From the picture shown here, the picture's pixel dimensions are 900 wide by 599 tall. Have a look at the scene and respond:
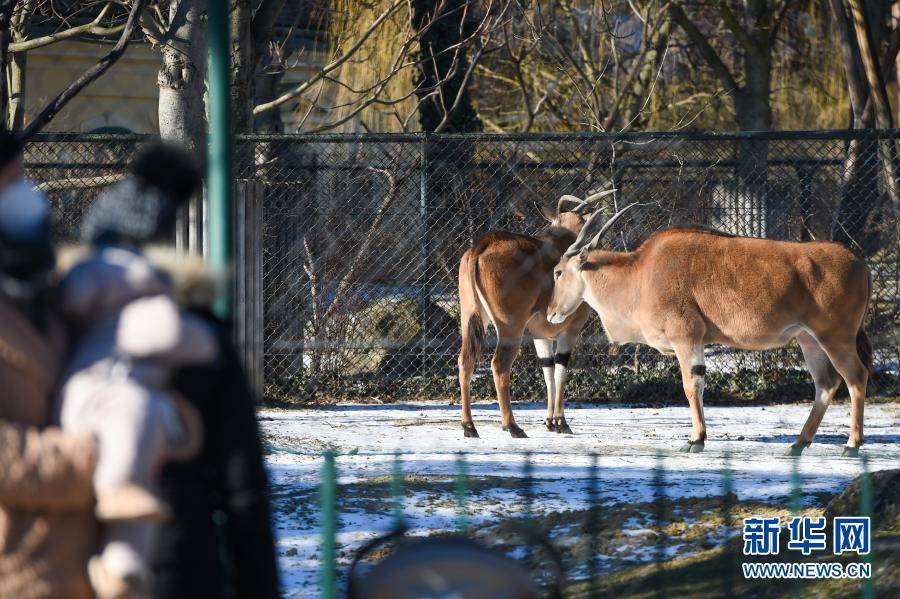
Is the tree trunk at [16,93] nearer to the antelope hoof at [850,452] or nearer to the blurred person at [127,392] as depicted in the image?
the antelope hoof at [850,452]

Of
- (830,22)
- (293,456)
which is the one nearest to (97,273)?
(293,456)

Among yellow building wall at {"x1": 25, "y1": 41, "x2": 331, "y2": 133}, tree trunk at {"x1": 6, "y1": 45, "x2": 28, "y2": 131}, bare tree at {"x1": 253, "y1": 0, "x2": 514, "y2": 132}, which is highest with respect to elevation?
yellow building wall at {"x1": 25, "y1": 41, "x2": 331, "y2": 133}

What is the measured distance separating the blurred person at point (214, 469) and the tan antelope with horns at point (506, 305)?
20.5 feet

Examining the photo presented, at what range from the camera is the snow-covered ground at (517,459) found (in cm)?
589

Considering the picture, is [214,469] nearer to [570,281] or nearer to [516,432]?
[516,432]

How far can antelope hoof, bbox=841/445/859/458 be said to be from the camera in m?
7.77

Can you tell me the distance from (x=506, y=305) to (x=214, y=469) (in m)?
6.57

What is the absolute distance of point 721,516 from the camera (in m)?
5.75

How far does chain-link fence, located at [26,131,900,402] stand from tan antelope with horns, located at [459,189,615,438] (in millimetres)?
1046

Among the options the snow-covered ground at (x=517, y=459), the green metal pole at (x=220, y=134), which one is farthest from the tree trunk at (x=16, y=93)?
the green metal pole at (x=220, y=134)

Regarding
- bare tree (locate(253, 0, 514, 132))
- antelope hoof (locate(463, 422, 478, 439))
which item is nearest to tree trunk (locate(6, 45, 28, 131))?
bare tree (locate(253, 0, 514, 132))

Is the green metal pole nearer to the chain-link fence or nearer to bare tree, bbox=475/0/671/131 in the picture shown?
the chain-link fence

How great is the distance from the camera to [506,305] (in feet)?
28.9

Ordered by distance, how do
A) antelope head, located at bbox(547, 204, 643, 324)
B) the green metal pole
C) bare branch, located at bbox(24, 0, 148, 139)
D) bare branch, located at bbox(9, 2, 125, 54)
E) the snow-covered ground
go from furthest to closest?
1. bare branch, located at bbox(9, 2, 125, 54)
2. antelope head, located at bbox(547, 204, 643, 324)
3. bare branch, located at bbox(24, 0, 148, 139)
4. the snow-covered ground
5. the green metal pole
